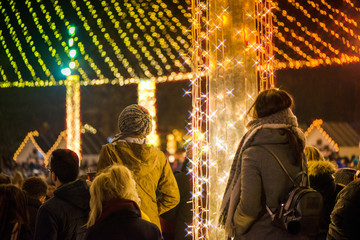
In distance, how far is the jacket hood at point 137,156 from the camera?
429 centimetres

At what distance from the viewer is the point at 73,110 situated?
49.4 ft

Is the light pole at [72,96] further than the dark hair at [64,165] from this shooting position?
Yes

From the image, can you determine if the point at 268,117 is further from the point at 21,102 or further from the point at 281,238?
the point at 21,102

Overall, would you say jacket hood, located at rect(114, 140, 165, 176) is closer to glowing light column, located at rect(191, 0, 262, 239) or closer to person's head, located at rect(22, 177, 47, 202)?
glowing light column, located at rect(191, 0, 262, 239)

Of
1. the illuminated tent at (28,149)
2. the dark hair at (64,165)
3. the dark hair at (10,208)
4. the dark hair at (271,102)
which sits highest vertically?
the dark hair at (271,102)

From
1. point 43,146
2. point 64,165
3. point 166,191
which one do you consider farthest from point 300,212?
point 43,146

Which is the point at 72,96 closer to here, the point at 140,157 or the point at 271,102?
the point at 140,157

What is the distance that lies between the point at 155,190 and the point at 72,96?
10639 mm

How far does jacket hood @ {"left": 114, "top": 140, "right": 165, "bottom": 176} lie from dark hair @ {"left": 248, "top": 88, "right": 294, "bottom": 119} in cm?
116

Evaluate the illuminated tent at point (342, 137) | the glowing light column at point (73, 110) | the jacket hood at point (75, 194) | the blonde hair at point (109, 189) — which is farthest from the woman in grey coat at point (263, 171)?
the illuminated tent at point (342, 137)

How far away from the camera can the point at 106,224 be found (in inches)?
112

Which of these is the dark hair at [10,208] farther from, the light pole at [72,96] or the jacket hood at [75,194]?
the light pole at [72,96]

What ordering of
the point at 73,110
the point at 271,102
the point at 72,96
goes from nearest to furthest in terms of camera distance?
the point at 271,102
the point at 72,96
the point at 73,110

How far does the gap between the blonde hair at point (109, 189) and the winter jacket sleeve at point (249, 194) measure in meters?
0.76
